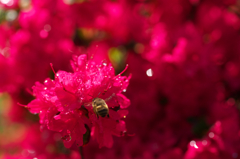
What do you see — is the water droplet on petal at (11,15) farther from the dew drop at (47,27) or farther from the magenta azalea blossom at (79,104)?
the magenta azalea blossom at (79,104)

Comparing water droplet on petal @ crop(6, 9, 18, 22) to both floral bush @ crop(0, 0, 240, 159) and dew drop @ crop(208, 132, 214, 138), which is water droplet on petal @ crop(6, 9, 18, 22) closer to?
floral bush @ crop(0, 0, 240, 159)

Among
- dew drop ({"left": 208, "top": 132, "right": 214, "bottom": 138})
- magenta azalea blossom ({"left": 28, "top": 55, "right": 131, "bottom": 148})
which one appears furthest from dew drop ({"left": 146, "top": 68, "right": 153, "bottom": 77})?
magenta azalea blossom ({"left": 28, "top": 55, "right": 131, "bottom": 148})

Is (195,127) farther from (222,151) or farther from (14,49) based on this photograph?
(14,49)

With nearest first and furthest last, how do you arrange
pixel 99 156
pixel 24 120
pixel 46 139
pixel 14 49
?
pixel 99 156 → pixel 14 49 → pixel 46 139 → pixel 24 120

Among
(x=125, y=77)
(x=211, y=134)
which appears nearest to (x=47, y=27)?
(x=125, y=77)

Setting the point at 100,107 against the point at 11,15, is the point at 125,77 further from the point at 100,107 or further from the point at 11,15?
the point at 11,15

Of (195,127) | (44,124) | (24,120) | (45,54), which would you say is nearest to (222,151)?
(195,127)
